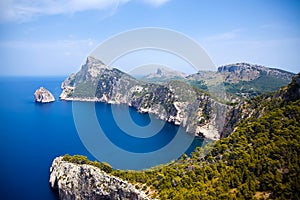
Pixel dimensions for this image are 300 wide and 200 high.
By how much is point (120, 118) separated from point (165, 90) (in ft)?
66.9

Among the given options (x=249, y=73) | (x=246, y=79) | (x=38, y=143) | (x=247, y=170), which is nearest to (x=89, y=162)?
(x=247, y=170)

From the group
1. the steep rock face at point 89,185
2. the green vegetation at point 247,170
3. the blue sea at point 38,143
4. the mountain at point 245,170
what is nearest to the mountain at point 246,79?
the blue sea at point 38,143

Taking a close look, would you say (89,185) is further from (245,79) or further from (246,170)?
(245,79)

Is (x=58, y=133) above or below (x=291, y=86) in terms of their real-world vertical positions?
below

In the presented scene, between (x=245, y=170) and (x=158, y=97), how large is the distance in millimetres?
65623

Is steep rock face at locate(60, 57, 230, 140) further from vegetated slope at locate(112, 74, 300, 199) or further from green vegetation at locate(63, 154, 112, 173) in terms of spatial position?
green vegetation at locate(63, 154, 112, 173)

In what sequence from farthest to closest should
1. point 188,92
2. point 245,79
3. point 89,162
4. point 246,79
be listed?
point 245,79
point 246,79
point 188,92
point 89,162

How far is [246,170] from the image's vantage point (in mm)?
20266

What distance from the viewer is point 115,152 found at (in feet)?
131

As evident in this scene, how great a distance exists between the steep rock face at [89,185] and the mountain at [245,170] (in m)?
0.83

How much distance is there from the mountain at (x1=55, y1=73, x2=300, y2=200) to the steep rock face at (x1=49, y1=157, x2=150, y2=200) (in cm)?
83

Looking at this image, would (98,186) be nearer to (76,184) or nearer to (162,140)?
(76,184)

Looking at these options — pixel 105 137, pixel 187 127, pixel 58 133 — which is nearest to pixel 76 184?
pixel 105 137

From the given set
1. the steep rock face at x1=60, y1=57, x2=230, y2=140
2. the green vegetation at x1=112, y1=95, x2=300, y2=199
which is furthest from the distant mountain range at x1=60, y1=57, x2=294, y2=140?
the green vegetation at x1=112, y1=95, x2=300, y2=199
